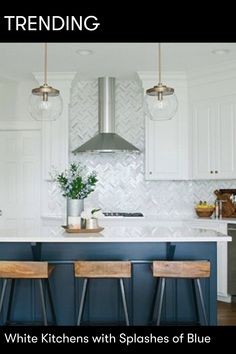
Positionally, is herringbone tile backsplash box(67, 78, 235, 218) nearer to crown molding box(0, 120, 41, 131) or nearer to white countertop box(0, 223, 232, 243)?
crown molding box(0, 120, 41, 131)

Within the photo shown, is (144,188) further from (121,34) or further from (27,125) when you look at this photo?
(121,34)

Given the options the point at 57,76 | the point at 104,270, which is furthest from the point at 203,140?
the point at 104,270

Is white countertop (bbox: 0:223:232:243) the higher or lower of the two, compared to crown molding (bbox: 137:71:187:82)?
lower

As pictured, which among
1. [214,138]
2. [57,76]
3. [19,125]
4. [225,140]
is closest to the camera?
[225,140]

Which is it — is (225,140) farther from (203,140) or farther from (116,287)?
(116,287)

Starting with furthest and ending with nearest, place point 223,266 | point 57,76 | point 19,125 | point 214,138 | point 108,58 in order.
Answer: point 19,125
point 57,76
point 214,138
point 108,58
point 223,266

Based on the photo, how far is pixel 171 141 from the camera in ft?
18.6

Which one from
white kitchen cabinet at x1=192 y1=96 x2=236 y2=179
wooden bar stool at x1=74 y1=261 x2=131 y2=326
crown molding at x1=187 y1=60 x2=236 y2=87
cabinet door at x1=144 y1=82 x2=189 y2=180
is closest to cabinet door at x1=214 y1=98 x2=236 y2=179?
white kitchen cabinet at x1=192 y1=96 x2=236 y2=179

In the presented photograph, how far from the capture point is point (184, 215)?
5.86 meters

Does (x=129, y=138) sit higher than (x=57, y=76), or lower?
lower

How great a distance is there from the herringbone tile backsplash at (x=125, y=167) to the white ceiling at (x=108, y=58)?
333 millimetres

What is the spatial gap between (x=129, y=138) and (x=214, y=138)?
3.93 ft

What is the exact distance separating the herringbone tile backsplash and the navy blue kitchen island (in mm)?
2432

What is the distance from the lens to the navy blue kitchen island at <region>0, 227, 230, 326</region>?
3.43 metres
